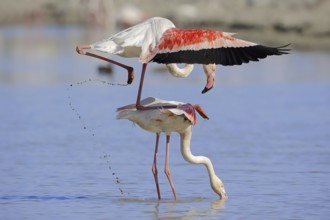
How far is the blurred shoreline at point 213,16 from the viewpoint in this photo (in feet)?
90.0

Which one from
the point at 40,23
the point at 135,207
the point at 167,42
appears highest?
the point at 40,23

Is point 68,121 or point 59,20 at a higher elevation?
point 59,20

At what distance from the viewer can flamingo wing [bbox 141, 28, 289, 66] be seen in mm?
7805

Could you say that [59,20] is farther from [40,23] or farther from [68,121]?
[68,121]

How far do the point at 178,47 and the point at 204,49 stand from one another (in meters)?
0.22

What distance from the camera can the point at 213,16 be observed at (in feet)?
114

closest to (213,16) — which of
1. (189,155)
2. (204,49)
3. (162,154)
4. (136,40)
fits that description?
(162,154)

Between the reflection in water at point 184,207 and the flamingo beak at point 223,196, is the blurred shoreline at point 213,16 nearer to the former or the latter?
the flamingo beak at point 223,196

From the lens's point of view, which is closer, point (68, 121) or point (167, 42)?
point (167, 42)

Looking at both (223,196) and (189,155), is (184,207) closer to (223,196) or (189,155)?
(223,196)

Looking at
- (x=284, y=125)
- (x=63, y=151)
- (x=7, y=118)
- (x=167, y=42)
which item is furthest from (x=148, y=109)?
(x=7, y=118)

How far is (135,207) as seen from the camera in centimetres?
805

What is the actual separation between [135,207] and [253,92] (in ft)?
31.5

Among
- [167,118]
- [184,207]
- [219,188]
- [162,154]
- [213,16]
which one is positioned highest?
[213,16]
